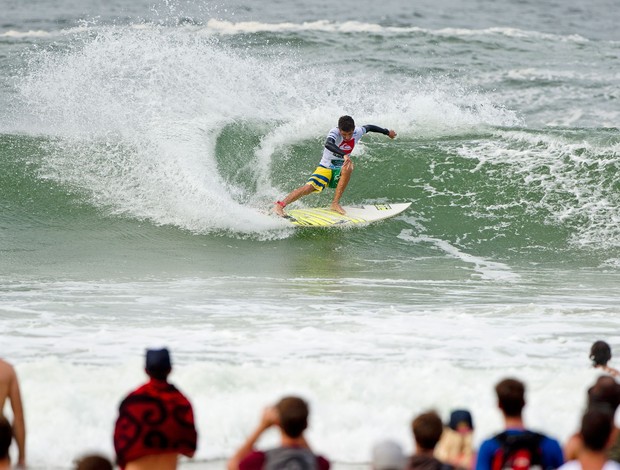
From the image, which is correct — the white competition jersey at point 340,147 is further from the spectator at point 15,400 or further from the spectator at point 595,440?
the spectator at point 595,440

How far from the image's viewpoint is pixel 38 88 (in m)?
18.8

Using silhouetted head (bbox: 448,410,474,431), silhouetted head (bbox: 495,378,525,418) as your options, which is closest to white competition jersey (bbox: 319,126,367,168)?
silhouetted head (bbox: 448,410,474,431)

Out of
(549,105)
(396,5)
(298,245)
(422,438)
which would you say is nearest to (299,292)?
(298,245)

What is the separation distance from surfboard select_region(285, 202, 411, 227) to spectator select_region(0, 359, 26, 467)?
29.1 feet

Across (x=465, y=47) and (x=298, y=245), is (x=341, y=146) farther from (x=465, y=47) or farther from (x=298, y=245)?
(x=465, y=47)

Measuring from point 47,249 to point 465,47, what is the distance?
19801 mm

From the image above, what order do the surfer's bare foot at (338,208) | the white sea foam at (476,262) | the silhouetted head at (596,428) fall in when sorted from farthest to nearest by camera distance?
the surfer's bare foot at (338,208) < the white sea foam at (476,262) < the silhouetted head at (596,428)

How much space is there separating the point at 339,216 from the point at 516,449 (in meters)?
10.1

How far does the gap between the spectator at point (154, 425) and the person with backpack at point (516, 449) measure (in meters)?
1.42

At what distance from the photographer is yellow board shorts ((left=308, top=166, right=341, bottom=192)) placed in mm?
13961

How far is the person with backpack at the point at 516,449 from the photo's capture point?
14.3ft

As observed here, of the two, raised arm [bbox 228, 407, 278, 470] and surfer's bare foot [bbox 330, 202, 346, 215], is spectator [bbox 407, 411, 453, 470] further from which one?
surfer's bare foot [bbox 330, 202, 346, 215]

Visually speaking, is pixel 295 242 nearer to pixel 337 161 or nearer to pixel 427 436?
pixel 337 161

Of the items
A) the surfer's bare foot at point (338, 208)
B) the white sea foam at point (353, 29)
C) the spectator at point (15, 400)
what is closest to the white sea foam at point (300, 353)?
the spectator at point (15, 400)
